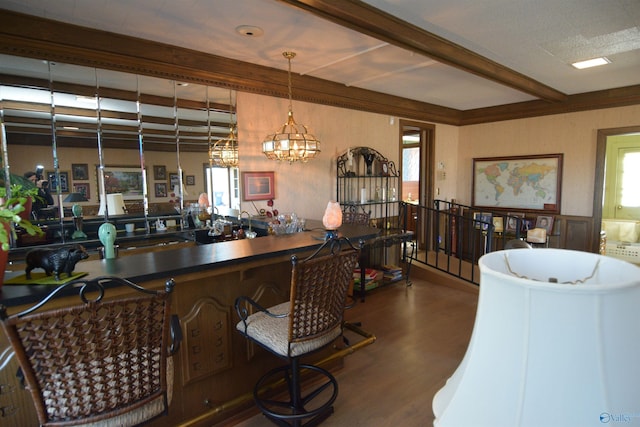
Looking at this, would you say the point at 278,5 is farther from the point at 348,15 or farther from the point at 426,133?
the point at 426,133

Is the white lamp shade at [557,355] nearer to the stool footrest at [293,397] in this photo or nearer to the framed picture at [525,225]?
the stool footrest at [293,397]

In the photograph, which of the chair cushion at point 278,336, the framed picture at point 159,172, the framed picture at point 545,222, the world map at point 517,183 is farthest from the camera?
the world map at point 517,183

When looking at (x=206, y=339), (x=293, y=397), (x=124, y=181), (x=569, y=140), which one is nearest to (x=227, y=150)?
(x=124, y=181)

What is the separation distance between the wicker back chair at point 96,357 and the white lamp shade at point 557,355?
1.03m

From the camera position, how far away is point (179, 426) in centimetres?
194

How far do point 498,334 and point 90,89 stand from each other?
3.48 m

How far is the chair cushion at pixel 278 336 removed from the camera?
5.63 ft

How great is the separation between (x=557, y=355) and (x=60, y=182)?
346cm

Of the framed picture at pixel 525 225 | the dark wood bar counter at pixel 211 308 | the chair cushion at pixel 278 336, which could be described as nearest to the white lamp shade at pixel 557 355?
the chair cushion at pixel 278 336

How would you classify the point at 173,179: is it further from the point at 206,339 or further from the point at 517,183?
the point at 517,183

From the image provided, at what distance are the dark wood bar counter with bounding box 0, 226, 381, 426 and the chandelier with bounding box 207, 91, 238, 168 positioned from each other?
1615 mm

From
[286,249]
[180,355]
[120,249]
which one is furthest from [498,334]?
[120,249]

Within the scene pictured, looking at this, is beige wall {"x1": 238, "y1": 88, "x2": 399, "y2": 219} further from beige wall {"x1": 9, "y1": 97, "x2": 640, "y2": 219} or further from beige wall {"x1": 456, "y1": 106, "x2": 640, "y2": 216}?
beige wall {"x1": 456, "y1": 106, "x2": 640, "y2": 216}

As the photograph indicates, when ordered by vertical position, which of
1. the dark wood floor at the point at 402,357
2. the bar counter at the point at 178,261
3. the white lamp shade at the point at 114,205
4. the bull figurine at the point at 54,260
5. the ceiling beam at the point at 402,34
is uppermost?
the ceiling beam at the point at 402,34
